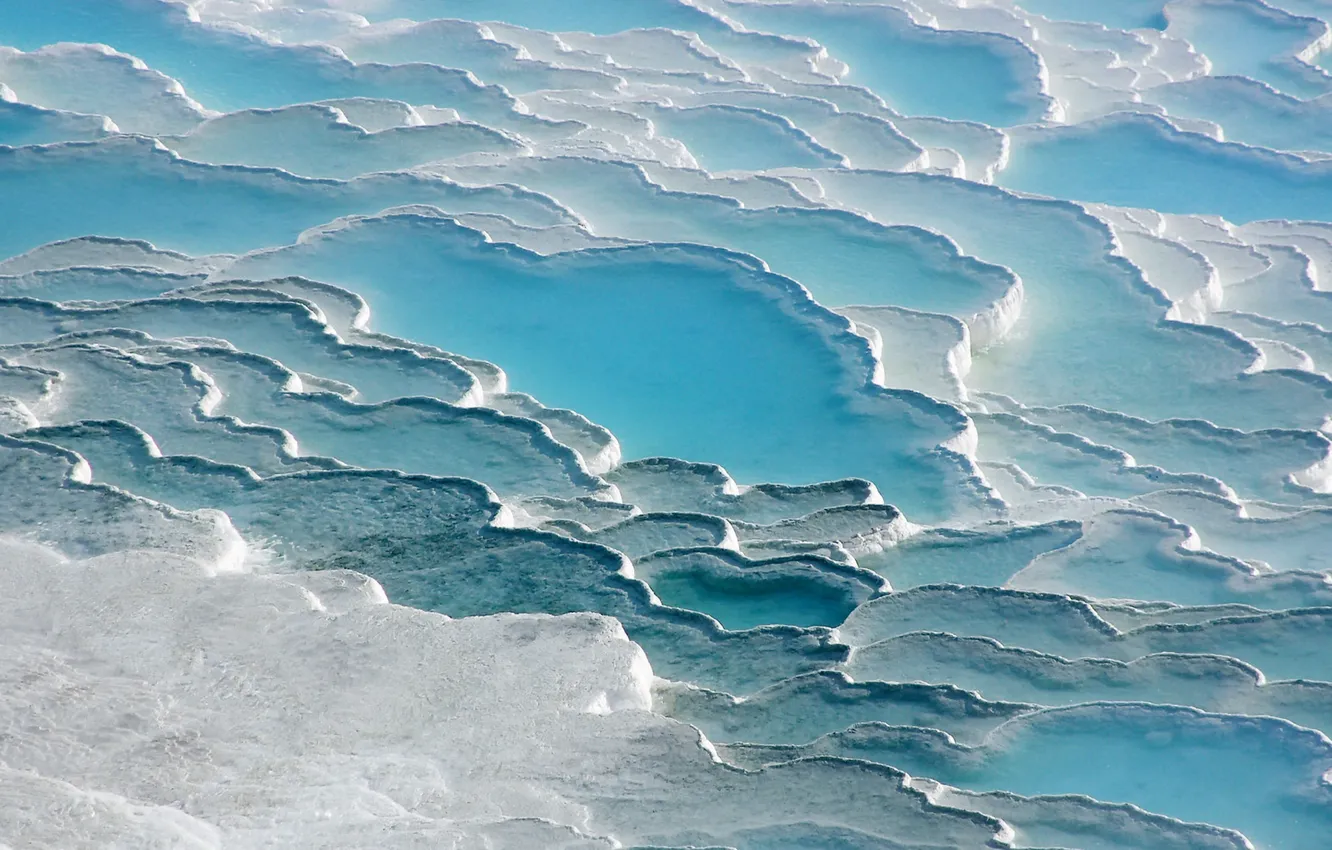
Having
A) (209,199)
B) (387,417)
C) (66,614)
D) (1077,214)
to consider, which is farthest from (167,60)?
(66,614)

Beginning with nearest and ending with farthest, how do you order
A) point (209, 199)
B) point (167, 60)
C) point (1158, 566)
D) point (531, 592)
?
point (531, 592), point (1158, 566), point (209, 199), point (167, 60)

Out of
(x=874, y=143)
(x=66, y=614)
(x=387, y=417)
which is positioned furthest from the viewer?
(x=874, y=143)

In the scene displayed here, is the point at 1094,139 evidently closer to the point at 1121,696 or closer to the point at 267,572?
the point at 1121,696

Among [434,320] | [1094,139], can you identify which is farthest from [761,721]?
[1094,139]

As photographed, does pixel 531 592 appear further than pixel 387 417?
No

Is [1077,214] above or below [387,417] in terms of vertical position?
above

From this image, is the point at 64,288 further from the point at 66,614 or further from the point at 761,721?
the point at 761,721
